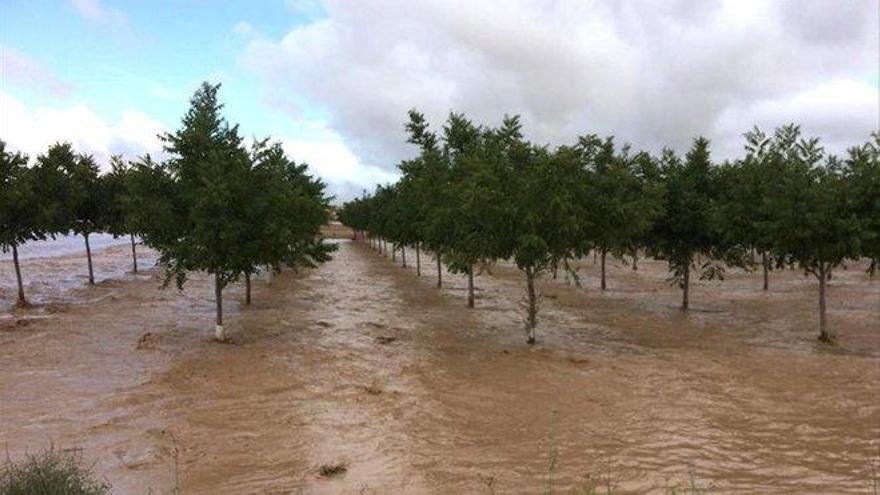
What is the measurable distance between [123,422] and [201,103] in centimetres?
1027

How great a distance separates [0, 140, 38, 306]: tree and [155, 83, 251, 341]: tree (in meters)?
7.99

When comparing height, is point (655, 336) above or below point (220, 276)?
below

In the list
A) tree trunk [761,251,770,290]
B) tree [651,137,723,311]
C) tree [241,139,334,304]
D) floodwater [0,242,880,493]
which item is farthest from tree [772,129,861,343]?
tree [241,139,334,304]

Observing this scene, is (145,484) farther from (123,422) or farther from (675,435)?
(675,435)

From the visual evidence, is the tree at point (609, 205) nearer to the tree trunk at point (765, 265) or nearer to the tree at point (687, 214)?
the tree at point (687, 214)

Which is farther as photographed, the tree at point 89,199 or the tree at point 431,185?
the tree at point 89,199

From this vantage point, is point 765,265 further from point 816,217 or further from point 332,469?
point 332,469

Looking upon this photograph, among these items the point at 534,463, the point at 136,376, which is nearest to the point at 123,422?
the point at 136,376

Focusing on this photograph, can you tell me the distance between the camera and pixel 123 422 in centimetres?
1137

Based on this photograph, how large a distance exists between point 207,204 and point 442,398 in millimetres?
7980

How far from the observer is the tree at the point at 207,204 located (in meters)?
17.5

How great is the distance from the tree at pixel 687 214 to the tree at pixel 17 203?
21.8 metres

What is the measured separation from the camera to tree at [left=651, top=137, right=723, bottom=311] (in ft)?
83.4

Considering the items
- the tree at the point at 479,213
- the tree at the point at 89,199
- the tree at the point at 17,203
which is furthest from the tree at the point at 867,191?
the tree at the point at 89,199
